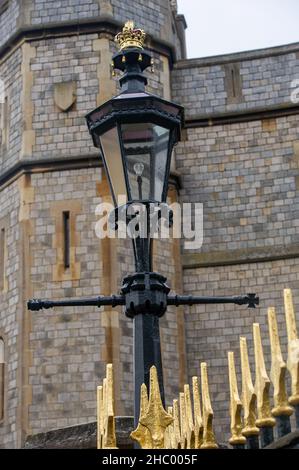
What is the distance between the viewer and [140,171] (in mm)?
4848

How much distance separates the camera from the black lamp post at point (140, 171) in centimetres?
466

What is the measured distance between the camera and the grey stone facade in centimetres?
1398

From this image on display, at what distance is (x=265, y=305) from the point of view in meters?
15.2

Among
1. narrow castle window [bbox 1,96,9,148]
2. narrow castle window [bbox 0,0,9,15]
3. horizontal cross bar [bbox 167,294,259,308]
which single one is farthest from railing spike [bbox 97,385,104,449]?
narrow castle window [bbox 0,0,9,15]

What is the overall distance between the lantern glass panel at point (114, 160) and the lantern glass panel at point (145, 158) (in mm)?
52

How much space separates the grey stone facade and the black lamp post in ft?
29.4

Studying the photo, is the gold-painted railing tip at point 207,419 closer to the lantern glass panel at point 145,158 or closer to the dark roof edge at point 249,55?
the lantern glass panel at point 145,158

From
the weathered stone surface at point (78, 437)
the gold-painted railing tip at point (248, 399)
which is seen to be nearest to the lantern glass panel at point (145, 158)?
the gold-painted railing tip at point (248, 399)

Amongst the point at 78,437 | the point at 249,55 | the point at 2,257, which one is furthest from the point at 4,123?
the point at 78,437

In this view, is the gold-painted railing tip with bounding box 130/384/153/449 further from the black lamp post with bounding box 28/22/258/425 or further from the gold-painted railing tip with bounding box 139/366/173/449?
the black lamp post with bounding box 28/22/258/425

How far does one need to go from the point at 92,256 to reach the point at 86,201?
0.94m

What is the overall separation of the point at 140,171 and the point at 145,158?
105 millimetres

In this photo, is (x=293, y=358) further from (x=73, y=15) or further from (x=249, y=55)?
(x=249, y=55)

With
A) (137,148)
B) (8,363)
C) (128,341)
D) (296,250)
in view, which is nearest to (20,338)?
(8,363)
